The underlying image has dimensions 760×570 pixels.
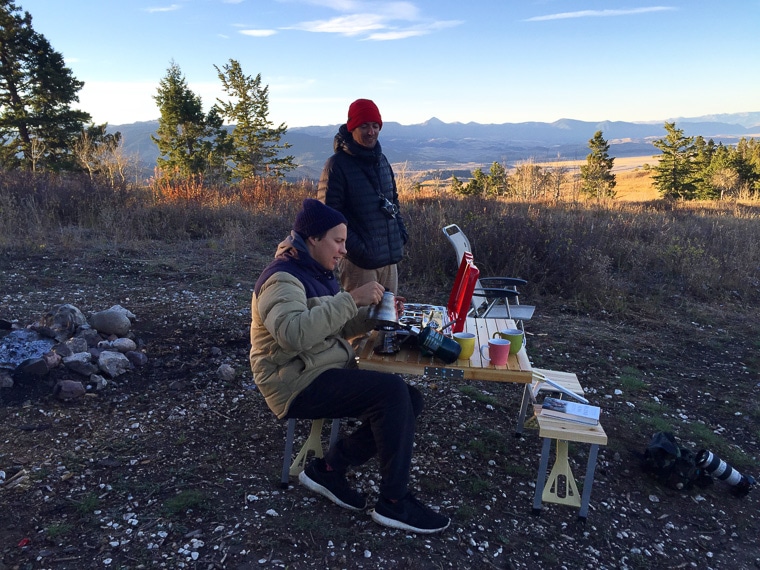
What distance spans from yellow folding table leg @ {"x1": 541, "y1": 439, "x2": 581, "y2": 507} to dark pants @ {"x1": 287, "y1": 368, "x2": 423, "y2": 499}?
33.4 inches

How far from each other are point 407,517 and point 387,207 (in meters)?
2.14

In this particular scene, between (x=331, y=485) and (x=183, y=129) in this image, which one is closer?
(x=331, y=485)

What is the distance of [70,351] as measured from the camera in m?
3.93

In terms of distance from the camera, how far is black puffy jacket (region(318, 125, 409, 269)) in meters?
3.68

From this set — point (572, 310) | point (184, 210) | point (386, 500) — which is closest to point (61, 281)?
point (184, 210)

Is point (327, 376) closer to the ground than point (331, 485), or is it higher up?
higher up

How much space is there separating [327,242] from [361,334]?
61 centimetres

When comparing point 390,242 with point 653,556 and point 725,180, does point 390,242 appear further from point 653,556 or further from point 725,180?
point 725,180

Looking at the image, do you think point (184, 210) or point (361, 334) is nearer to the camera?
point (361, 334)

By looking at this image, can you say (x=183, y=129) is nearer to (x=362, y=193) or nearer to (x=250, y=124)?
(x=250, y=124)

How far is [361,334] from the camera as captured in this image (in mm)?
2820

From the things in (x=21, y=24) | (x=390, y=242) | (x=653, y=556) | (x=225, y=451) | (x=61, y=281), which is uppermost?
(x=21, y=24)

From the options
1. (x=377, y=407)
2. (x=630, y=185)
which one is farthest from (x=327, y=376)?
(x=630, y=185)

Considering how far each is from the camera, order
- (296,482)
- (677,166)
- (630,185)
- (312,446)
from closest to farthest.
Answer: (296,482) → (312,446) → (677,166) → (630,185)
